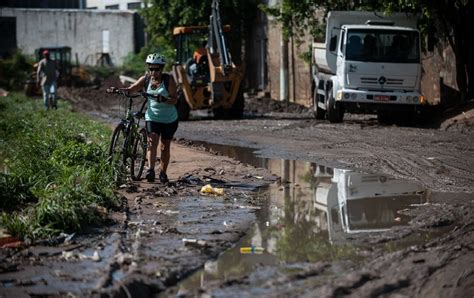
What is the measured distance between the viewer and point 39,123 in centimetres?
2019

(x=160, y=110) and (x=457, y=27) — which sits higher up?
(x=457, y=27)

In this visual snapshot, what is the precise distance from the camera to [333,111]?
23.4 meters

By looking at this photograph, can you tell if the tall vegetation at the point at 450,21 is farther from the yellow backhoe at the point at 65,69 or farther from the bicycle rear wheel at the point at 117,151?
the yellow backhoe at the point at 65,69

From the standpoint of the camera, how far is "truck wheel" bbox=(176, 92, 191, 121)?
2578 cm

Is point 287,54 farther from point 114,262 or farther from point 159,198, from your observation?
point 114,262

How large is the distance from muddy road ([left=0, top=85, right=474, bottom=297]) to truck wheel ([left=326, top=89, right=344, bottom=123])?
21.8 feet

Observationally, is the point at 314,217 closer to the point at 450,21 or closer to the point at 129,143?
the point at 129,143

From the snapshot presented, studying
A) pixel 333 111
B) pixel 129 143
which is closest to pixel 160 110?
pixel 129 143

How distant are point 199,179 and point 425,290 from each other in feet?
21.9

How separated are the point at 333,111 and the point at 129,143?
11301 millimetres

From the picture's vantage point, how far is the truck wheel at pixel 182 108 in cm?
2578

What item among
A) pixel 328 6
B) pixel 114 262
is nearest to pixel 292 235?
pixel 114 262

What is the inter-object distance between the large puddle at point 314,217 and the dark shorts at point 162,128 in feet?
5.45

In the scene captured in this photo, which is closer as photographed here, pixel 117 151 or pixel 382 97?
pixel 117 151
